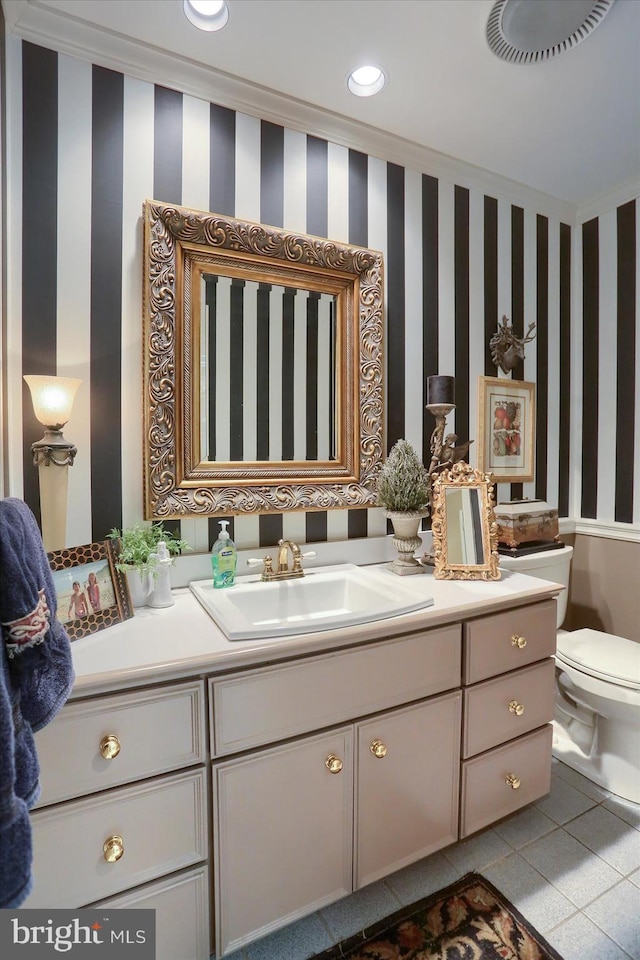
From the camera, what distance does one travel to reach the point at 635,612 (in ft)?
7.29

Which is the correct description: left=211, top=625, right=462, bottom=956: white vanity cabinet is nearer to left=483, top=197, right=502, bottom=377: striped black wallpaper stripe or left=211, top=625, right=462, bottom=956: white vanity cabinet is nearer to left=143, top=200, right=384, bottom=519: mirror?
left=143, top=200, right=384, bottom=519: mirror

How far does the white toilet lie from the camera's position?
5.56 feet

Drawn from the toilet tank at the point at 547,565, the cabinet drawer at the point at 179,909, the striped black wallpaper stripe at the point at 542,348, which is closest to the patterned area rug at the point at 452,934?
the cabinet drawer at the point at 179,909

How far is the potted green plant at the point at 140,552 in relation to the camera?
1321 mm

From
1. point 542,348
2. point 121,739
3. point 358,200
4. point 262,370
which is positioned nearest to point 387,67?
point 358,200

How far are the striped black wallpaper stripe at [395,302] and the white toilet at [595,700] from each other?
0.81 metres

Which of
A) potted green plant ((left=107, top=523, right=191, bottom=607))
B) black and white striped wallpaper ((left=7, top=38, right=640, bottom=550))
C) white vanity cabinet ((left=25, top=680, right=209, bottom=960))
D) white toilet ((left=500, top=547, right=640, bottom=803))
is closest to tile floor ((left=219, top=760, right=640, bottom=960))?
white toilet ((left=500, top=547, right=640, bottom=803))

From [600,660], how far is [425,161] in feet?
7.38

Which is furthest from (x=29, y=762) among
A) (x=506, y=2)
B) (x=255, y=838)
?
(x=506, y=2)

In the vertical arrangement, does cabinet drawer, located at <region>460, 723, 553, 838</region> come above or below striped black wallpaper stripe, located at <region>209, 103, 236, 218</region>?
below

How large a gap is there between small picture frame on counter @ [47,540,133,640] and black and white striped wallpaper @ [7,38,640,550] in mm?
236

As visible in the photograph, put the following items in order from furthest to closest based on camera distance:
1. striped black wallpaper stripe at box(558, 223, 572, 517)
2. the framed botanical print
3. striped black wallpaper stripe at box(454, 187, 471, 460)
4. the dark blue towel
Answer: striped black wallpaper stripe at box(558, 223, 572, 517), the framed botanical print, striped black wallpaper stripe at box(454, 187, 471, 460), the dark blue towel

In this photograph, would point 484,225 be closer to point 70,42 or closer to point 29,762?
point 70,42

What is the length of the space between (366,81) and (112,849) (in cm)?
238
